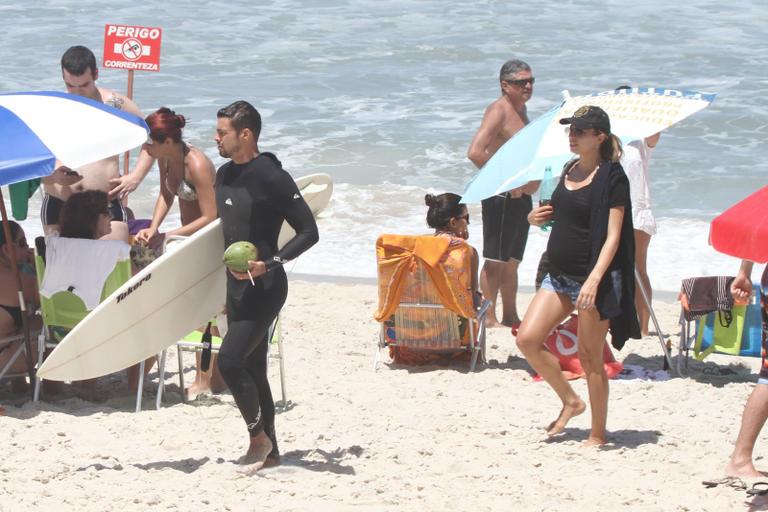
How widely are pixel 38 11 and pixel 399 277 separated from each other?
18512 millimetres

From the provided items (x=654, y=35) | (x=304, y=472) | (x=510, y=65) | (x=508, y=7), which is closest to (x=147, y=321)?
(x=304, y=472)

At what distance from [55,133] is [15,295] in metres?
1.02

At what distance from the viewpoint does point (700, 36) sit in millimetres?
21125

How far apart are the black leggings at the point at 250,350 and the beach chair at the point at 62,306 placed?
1.32 metres

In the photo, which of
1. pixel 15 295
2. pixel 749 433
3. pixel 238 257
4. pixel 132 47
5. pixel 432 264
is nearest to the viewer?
pixel 238 257

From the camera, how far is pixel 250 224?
4910 millimetres

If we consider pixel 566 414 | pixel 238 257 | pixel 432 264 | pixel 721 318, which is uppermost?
pixel 238 257

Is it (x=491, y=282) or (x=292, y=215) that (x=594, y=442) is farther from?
(x=491, y=282)

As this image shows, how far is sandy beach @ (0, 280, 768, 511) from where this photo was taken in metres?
4.93

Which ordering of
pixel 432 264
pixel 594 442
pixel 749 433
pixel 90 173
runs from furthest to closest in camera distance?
pixel 90 173 < pixel 432 264 < pixel 594 442 < pixel 749 433

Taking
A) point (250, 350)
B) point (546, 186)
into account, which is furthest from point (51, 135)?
point (546, 186)

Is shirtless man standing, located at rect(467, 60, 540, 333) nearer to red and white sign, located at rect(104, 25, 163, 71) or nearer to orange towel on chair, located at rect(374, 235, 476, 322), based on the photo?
orange towel on chair, located at rect(374, 235, 476, 322)

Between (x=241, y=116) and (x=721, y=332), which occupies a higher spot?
(x=241, y=116)

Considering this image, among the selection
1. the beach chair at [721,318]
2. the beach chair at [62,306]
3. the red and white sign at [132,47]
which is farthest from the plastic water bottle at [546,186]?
the red and white sign at [132,47]
